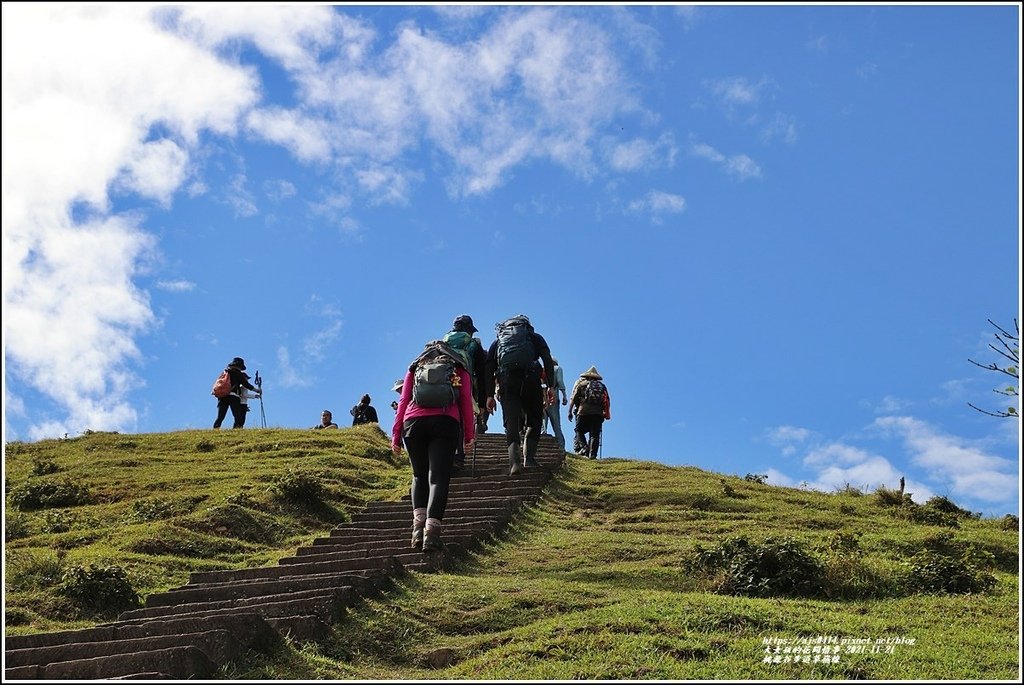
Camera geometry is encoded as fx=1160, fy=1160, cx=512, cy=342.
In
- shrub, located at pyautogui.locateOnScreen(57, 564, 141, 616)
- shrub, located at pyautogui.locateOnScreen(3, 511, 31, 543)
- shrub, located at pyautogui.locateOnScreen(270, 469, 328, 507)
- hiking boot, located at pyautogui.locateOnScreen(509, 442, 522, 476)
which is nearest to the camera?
shrub, located at pyautogui.locateOnScreen(57, 564, 141, 616)

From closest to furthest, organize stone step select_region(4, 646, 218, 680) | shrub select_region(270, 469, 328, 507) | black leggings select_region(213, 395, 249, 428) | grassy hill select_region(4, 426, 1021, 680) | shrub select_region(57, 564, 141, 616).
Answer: stone step select_region(4, 646, 218, 680)
grassy hill select_region(4, 426, 1021, 680)
shrub select_region(57, 564, 141, 616)
shrub select_region(270, 469, 328, 507)
black leggings select_region(213, 395, 249, 428)

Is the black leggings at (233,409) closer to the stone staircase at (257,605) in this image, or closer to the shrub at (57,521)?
the shrub at (57,521)

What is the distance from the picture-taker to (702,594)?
12156 millimetres

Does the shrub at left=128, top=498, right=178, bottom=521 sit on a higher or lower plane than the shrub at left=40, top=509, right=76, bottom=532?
higher

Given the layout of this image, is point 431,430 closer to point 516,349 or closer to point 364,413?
point 516,349

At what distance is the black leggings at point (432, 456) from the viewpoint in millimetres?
13383

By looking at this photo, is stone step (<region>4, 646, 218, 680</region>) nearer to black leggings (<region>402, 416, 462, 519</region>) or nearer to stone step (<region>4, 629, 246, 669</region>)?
stone step (<region>4, 629, 246, 669</region>)

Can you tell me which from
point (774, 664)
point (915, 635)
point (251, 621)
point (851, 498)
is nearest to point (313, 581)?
point (251, 621)

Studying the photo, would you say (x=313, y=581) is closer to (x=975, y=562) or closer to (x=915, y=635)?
(x=915, y=635)

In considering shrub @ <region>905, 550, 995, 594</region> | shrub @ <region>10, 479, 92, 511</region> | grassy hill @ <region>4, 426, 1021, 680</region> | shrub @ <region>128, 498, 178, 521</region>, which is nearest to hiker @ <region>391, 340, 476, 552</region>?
grassy hill @ <region>4, 426, 1021, 680</region>

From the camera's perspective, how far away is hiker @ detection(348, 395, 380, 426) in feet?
108

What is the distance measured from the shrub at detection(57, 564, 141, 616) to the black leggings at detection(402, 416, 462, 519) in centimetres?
348

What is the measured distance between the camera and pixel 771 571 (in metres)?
12.8

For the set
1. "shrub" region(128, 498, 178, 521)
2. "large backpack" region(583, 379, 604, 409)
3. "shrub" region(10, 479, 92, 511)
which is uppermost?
"large backpack" region(583, 379, 604, 409)
